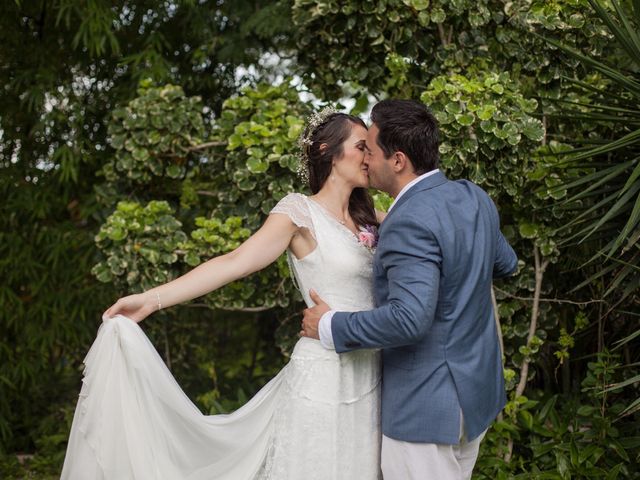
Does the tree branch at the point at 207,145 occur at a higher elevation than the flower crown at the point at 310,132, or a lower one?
higher

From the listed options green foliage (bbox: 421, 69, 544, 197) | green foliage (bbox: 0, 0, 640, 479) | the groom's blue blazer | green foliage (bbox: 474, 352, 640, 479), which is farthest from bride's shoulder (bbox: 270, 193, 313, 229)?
green foliage (bbox: 474, 352, 640, 479)

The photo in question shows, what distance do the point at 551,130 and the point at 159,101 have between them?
216cm

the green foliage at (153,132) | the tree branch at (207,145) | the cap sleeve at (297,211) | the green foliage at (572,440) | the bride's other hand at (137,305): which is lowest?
the green foliage at (572,440)

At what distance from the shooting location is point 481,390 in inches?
99.6

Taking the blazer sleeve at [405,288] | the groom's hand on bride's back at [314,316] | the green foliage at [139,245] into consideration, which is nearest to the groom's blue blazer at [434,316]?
the blazer sleeve at [405,288]

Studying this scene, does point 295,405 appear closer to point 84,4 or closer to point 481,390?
point 481,390

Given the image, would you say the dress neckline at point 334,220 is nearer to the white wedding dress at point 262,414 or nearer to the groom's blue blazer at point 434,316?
the white wedding dress at point 262,414

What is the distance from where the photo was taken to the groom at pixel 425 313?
7.72 ft

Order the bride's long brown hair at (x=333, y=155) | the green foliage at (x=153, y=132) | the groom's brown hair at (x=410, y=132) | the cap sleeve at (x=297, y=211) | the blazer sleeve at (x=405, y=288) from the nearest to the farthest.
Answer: the blazer sleeve at (x=405, y=288), the groom's brown hair at (x=410, y=132), the cap sleeve at (x=297, y=211), the bride's long brown hair at (x=333, y=155), the green foliage at (x=153, y=132)

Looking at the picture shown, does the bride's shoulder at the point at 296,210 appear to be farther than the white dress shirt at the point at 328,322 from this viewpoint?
Yes

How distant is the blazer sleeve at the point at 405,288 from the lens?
2301mm

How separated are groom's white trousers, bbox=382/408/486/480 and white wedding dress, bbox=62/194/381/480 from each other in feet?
0.44

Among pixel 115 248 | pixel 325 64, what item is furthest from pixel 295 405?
pixel 325 64

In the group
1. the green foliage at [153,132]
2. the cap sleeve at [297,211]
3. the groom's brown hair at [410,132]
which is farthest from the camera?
the green foliage at [153,132]
